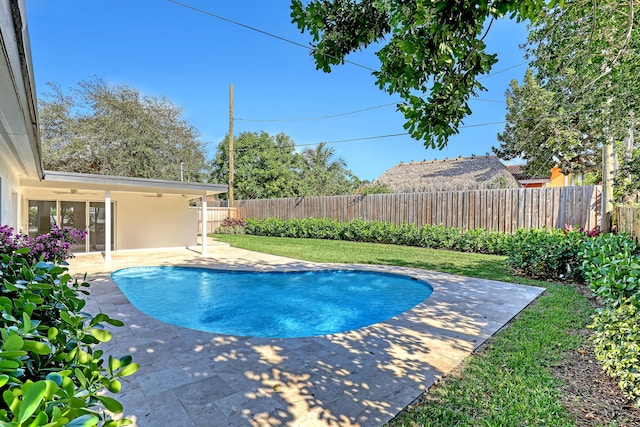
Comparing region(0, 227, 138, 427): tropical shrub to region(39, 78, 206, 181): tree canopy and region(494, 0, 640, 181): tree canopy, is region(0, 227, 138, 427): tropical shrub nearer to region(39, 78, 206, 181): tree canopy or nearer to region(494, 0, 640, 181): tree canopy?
region(494, 0, 640, 181): tree canopy

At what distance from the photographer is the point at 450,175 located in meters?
21.8

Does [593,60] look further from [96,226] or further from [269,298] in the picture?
[96,226]

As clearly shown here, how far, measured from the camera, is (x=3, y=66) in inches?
78.4

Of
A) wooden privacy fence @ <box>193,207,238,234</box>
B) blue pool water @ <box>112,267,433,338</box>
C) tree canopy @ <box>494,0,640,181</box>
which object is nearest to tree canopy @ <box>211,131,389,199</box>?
wooden privacy fence @ <box>193,207,238,234</box>

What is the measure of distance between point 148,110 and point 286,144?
1293cm

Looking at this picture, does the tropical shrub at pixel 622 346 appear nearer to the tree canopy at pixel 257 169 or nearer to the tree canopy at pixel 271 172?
the tree canopy at pixel 271 172

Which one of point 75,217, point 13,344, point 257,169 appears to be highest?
point 257,169

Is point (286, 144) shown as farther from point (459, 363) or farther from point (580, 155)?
point (459, 363)

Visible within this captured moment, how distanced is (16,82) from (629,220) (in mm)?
9688

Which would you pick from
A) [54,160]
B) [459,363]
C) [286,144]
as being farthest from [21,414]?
[286,144]

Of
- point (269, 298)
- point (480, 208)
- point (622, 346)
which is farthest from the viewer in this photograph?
point (480, 208)

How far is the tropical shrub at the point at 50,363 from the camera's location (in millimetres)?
667

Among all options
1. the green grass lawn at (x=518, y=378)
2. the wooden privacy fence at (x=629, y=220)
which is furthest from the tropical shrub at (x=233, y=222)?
the wooden privacy fence at (x=629, y=220)

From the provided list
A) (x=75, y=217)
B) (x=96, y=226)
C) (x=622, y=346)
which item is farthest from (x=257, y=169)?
(x=622, y=346)
